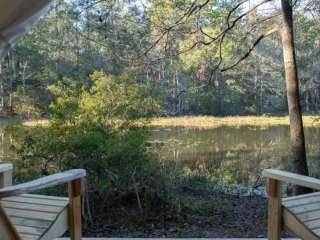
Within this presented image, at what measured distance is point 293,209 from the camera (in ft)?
6.35

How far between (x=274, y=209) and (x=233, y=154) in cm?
749

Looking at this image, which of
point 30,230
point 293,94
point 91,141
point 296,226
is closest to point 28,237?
point 30,230

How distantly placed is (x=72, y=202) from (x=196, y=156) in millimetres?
6776

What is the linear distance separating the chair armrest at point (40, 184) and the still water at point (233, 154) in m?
3.04

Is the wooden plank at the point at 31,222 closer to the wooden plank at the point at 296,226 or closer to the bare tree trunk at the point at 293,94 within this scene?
the wooden plank at the point at 296,226

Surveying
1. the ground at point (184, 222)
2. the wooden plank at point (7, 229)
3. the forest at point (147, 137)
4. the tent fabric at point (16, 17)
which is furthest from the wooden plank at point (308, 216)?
the ground at point (184, 222)

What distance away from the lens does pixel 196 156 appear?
868cm

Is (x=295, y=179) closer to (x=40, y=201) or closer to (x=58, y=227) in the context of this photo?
(x=58, y=227)

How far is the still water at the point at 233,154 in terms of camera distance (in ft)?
22.4

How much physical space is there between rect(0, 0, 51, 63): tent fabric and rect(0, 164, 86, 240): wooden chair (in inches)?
19.1

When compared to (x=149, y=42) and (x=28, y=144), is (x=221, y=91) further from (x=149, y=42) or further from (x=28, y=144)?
(x=28, y=144)

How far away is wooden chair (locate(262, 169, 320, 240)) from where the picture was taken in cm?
179

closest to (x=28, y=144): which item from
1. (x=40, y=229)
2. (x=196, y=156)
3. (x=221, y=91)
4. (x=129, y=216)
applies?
(x=129, y=216)

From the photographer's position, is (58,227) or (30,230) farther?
(58,227)
